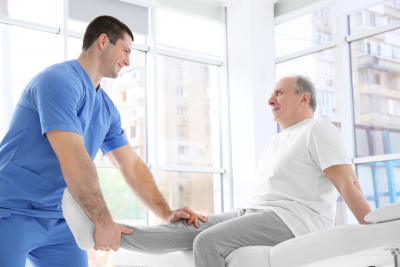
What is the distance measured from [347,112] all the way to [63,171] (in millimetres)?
3722

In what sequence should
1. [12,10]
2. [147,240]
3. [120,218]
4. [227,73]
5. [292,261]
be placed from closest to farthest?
1. [292,261]
2. [147,240]
3. [12,10]
4. [120,218]
5. [227,73]

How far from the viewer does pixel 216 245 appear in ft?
5.24

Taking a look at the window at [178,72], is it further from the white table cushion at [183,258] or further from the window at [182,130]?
the white table cushion at [183,258]

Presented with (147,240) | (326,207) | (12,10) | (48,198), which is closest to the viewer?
(48,198)

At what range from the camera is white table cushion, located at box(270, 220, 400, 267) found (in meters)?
1.23

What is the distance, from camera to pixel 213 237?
1.61 m

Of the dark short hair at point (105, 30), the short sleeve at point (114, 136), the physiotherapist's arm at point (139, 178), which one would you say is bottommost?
the physiotherapist's arm at point (139, 178)

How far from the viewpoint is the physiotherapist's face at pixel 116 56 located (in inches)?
67.8

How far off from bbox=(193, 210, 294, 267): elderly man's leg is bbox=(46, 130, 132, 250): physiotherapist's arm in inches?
15.0

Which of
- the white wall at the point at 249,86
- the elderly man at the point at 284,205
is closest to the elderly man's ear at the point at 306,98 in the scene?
the elderly man at the point at 284,205

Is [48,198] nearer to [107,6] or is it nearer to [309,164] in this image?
[309,164]

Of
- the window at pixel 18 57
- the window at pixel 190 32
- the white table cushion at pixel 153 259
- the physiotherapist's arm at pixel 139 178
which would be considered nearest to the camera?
the white table cushion at pixel 153 259

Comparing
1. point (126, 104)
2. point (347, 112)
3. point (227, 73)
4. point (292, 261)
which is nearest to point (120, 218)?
point (126, 104)

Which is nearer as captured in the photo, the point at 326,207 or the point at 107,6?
the point at 326,207
